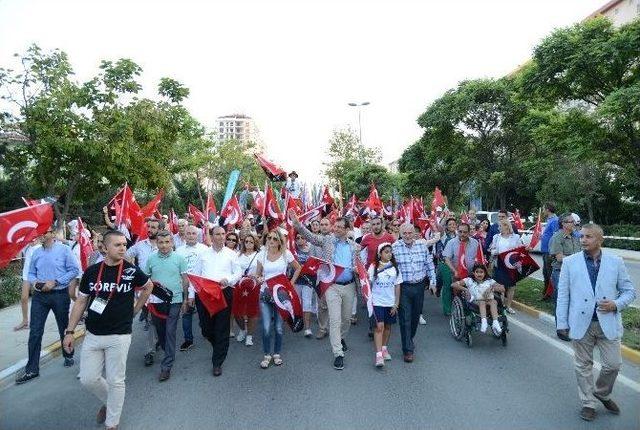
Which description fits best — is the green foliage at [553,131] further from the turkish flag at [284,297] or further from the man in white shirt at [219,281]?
the man in white shirt at [219,281]

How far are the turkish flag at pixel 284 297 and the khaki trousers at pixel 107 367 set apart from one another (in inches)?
86.3

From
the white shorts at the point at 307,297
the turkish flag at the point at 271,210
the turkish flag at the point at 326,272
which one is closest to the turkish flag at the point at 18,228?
the turkish flag at the point at 326,272

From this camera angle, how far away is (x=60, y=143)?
42.6 ft

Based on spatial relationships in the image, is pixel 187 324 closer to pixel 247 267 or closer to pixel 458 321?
pixel 247 267

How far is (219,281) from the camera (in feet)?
20.1

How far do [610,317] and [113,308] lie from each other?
4403mm

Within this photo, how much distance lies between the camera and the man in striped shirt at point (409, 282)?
6.39 metres

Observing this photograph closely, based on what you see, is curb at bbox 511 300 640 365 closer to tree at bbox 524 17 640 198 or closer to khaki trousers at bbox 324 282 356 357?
khaki trousers at bbox 324 282 356 357

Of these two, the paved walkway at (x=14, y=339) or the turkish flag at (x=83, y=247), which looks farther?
the turkish flag at (x=83, y=247)

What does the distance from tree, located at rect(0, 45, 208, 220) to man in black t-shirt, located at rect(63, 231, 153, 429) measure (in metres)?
9.84

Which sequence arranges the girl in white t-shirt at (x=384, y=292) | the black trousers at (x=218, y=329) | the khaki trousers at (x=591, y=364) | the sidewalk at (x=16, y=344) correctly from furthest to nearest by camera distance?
the sidewalk at (x=16, y=344)
the girl in white t-shirt at (x=384, y=292)
the black trousers at (x=218, y=329)
the khaki trousers at (x=591, y=364)

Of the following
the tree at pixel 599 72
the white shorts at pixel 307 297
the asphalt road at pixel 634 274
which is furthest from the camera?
the tree at pixel 599 72

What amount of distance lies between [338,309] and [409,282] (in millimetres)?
972

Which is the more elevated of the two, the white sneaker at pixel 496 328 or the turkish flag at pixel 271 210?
the turkish flag at pixel 271 210
